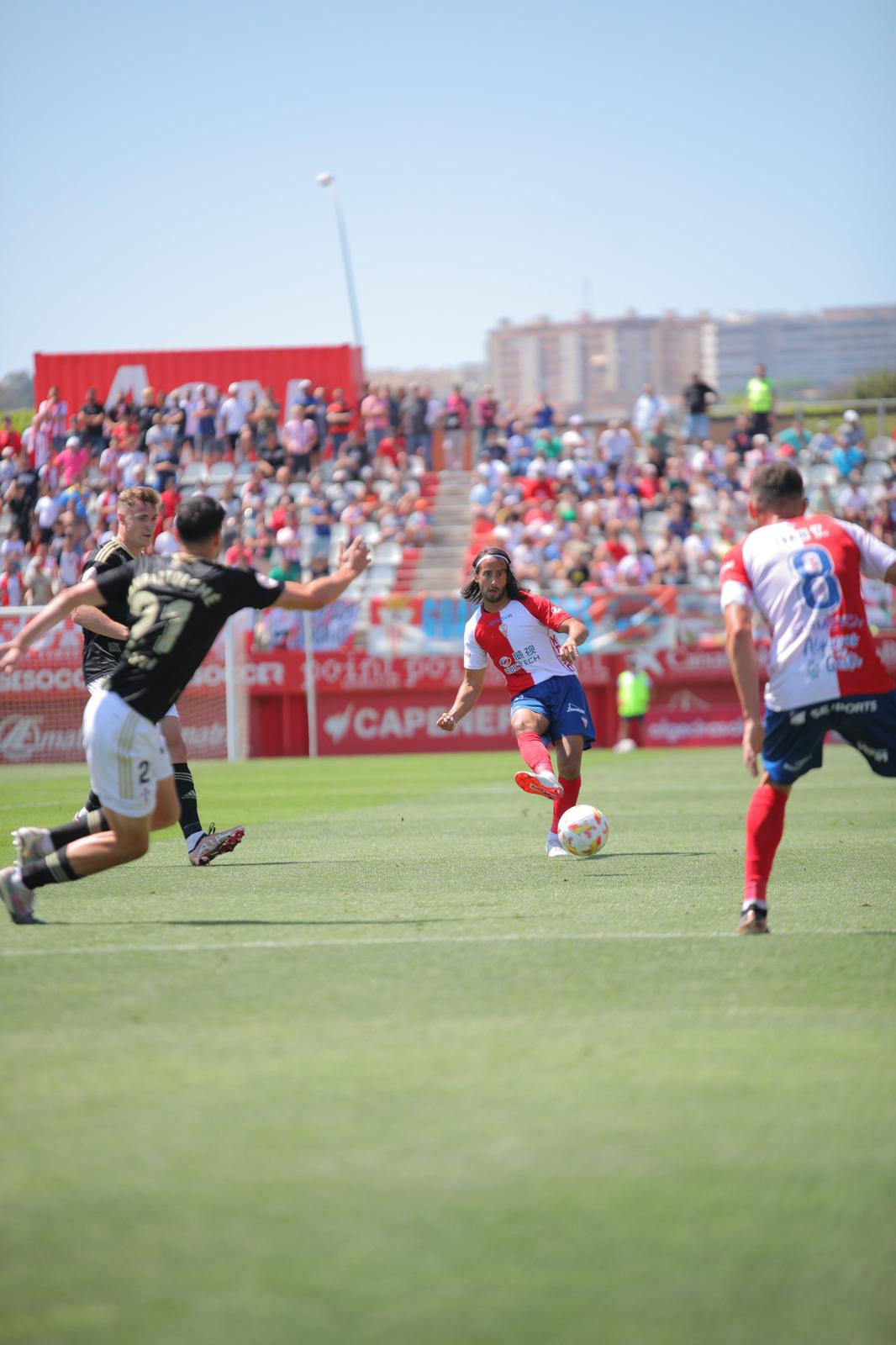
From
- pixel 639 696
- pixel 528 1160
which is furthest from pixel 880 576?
pixel 639 696

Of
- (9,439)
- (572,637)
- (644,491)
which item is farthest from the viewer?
(9,439)

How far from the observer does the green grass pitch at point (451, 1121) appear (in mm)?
2666

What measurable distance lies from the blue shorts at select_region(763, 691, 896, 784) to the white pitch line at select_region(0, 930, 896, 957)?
69 cm

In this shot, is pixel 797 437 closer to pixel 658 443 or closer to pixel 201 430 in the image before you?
pixel 658 443

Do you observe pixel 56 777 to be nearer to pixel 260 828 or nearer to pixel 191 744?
pixel 191 744

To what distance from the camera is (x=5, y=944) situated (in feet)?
21.1

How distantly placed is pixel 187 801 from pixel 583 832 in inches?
102

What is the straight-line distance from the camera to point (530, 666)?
10.3m

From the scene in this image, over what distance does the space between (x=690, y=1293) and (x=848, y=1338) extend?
0.94 feet

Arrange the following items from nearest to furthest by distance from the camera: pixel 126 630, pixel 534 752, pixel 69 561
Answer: pixel 126 630
pixel 534 752
pixel 69 561

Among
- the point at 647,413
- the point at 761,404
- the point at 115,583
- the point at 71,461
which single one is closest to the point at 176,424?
the point at 71,461

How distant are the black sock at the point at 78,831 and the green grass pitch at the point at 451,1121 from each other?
40 cm

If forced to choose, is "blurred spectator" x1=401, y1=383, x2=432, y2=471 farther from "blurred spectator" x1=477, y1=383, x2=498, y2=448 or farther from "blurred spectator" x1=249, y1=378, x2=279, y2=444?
"blurred spectator" x1=249, y1=378, x2=279, y2=444

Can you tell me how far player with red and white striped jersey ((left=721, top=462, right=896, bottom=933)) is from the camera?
6.34 metres
